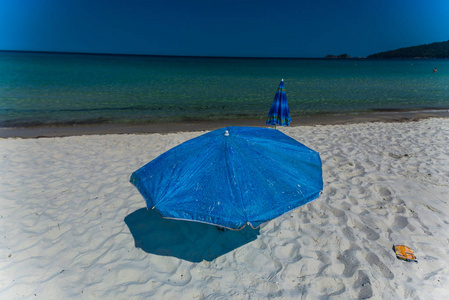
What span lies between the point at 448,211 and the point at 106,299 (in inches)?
244

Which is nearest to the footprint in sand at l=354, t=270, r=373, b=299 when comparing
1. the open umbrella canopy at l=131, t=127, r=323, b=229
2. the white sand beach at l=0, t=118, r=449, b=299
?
the white sand beach at l=0, t=118, r=449, b=299

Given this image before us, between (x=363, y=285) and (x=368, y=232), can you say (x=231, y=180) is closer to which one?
(x=363, y=285)

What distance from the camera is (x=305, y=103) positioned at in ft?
62.1

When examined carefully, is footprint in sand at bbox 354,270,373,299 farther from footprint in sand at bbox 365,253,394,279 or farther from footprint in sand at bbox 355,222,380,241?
footprint in sand at bbox 355,222,380,241

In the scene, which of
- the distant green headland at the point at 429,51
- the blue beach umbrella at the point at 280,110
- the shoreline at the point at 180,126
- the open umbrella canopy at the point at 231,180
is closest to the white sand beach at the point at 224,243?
the open umbrella canopy at the point at 231,180

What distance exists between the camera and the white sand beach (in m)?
3.51

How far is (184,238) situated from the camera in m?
4.43

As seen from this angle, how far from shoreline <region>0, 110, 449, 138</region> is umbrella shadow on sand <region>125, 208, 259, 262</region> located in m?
7.52

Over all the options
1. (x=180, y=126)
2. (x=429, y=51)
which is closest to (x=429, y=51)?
(x=429, y=51)

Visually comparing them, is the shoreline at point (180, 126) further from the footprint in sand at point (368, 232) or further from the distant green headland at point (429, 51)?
→ the distant green headland at point (429, 51)

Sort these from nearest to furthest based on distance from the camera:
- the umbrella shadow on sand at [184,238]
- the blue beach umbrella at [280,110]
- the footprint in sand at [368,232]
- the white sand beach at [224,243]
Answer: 1. the white sand beach at [224,243]
2. the umbrella shadow on sand at [184,238]
3. the footprint in sand at [368,232]
4. the blue beach umbrella at [280,110]

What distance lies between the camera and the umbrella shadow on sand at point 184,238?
4.14 m

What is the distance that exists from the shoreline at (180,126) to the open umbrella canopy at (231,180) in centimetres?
851

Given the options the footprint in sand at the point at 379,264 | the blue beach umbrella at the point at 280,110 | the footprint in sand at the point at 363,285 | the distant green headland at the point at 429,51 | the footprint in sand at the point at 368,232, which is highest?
the distant green headland at the point at 429,51
